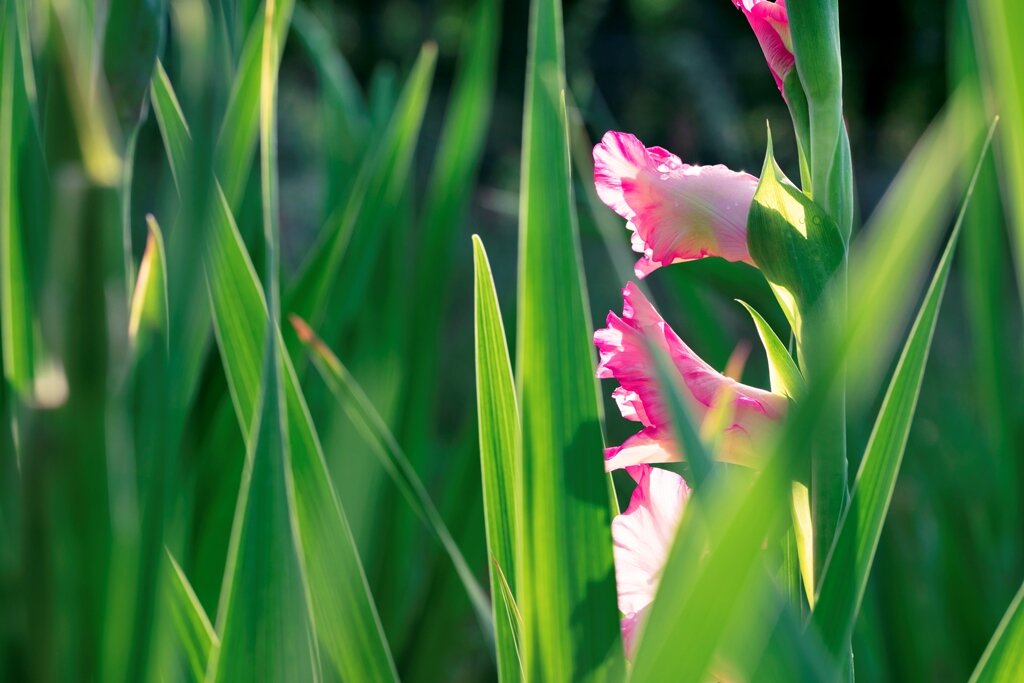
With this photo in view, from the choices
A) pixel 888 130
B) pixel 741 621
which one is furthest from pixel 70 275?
pixel 888 130

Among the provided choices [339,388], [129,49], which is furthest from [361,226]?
[129,49]

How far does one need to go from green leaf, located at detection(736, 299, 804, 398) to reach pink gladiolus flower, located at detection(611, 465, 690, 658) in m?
0.04

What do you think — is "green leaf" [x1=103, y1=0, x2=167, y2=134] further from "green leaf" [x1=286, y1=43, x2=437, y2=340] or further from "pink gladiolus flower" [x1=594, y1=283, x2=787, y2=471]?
"green leaf" [x1=286, y1=43, x2=437, y2=340]

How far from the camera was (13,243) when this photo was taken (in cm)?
36

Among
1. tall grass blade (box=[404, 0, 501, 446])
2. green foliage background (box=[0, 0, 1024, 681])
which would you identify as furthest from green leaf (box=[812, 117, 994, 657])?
tall grass blade (box=[404, 0, 501, 446])

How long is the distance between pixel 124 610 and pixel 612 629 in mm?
125

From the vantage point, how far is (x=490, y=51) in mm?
878

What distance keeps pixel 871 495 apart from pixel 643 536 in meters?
0.07

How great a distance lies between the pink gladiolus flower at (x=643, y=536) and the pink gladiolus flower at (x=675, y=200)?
0.07 metres

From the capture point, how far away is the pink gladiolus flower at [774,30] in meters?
0.32

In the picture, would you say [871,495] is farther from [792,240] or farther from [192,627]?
[192,627]

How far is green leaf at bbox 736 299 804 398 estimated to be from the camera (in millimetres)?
302

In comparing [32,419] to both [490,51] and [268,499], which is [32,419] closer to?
[268,499]

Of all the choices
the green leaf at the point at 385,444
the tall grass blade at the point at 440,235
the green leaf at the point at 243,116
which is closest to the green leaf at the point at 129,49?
the green leaf at the point at 385,444
